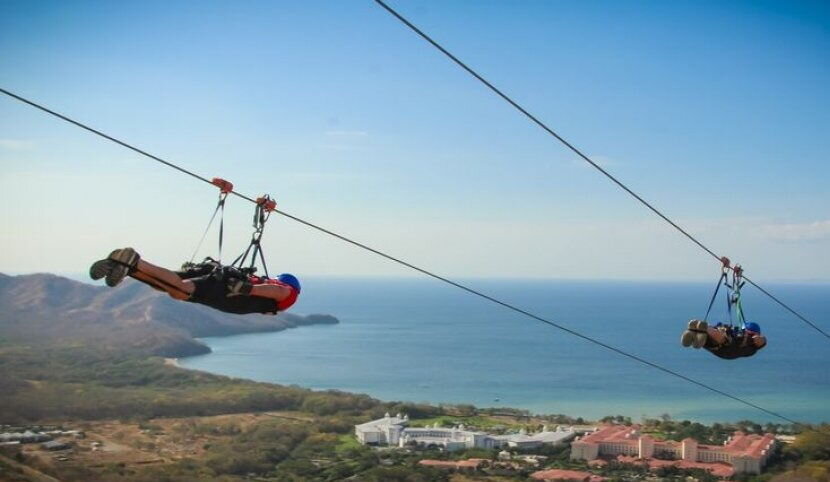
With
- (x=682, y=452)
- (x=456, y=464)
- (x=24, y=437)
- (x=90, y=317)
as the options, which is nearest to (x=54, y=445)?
(x=24, y=437)

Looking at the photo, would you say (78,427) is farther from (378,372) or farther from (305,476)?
(378,372)

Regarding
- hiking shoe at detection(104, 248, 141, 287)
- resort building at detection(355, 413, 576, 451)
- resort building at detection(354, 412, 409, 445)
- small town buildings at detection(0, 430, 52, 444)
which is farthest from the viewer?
resort building at detection(354, 412, 409, 445)

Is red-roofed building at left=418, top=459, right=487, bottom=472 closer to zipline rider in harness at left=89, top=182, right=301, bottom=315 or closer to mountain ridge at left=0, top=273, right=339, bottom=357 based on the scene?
zipline rider in harness at left=89, top=182, right=301, bottom=315

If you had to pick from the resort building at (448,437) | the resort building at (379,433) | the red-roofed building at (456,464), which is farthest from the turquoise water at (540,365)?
the red-roofed building at (456,464)

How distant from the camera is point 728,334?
16.0ft

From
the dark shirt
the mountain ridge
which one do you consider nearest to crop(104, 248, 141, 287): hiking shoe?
the dark shirt

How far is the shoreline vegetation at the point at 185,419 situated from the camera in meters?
17.3

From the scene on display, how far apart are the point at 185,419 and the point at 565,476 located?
36.7 feet

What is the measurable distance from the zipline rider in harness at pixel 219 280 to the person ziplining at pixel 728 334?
2288mm

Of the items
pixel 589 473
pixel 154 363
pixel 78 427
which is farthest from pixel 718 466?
pixel 154 363

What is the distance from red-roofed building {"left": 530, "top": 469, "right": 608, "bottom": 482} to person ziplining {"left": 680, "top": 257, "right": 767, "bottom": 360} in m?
12.5

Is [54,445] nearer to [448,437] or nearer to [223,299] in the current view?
[448,437]

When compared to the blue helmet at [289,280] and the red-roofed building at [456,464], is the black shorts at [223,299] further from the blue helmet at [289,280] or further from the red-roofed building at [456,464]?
the red-roofed building at [456,464]

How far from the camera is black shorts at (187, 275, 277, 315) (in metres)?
3.15
